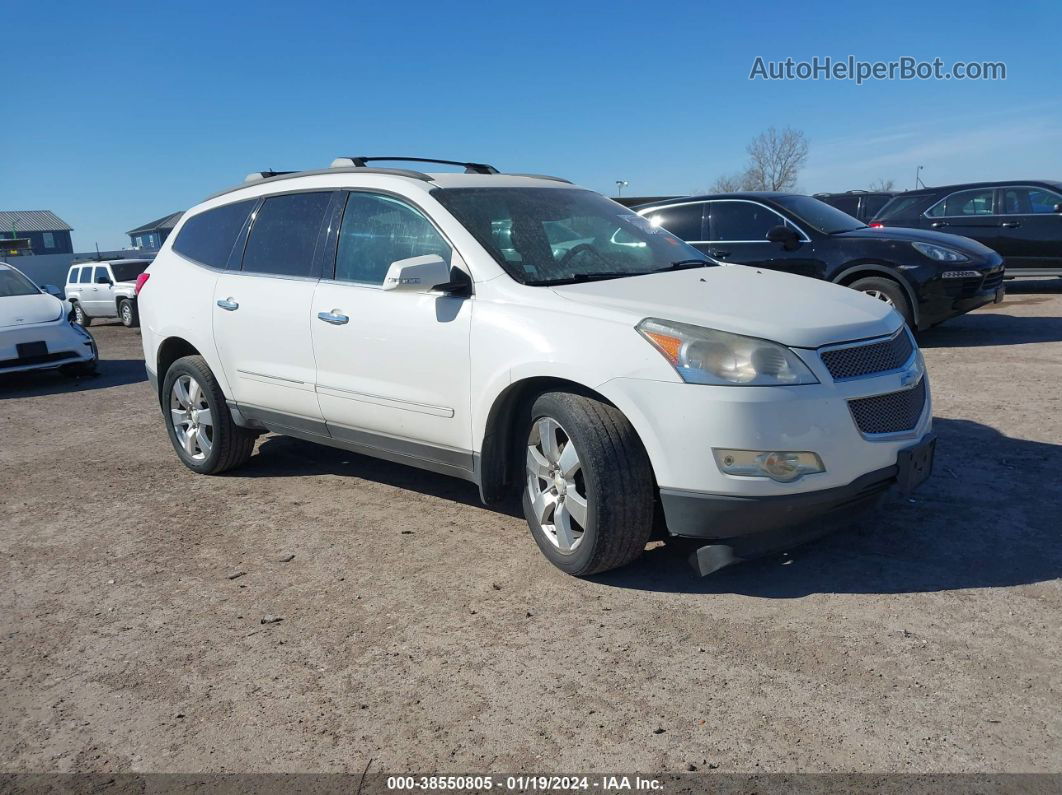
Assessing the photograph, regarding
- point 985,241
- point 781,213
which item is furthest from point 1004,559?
point 985,241

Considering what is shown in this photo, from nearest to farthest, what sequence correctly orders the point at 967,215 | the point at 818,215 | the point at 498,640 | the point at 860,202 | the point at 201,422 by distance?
the point at 498,640, the point at 201,422, the point at 818,215, the point at 967,215, the point at 860,202

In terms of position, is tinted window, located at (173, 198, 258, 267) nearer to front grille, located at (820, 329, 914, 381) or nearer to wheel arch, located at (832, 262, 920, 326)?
front grille, located at (820, 329, 914, 381)

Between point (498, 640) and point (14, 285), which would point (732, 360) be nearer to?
point (498, 640)

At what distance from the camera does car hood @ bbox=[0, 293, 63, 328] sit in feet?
33.6

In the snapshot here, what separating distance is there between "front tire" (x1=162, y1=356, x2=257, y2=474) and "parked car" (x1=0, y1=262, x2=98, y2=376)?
529 centimetres

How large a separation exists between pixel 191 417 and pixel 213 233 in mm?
1220

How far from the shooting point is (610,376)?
11.7ft

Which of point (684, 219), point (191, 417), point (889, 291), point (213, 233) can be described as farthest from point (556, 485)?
point (684, 219)

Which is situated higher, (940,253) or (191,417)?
(940,253)

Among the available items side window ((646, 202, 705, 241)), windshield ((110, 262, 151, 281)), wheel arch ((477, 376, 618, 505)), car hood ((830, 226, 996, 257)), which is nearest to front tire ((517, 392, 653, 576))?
wheel arch ((477, 376, 618, 505))

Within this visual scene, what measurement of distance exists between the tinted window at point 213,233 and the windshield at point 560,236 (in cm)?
172

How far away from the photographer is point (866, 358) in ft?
12.0

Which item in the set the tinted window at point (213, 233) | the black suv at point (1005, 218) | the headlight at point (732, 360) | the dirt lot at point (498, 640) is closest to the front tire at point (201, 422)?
the dirt lot at point (498, 640)

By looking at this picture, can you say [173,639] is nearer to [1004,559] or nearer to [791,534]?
[791,534]
